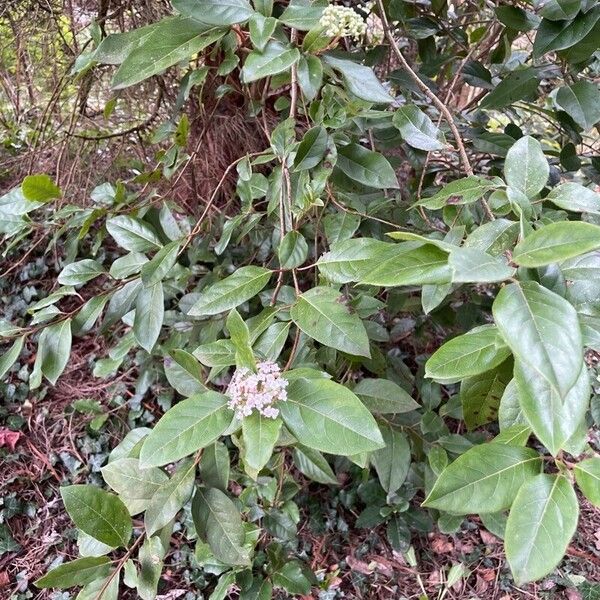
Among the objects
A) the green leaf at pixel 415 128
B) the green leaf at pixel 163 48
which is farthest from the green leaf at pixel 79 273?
the green leaf at pixel 415 128

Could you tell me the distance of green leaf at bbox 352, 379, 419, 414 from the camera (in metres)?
0.95

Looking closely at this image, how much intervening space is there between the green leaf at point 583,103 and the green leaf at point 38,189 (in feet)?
3.11

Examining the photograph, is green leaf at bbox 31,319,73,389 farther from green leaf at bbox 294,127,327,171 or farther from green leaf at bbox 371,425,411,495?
green leaf at bbox 371,425,411,495

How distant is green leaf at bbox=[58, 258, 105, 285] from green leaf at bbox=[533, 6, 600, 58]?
2.79ft

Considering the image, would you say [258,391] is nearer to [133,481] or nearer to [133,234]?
[133,481]

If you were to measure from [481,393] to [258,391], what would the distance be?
0.34m

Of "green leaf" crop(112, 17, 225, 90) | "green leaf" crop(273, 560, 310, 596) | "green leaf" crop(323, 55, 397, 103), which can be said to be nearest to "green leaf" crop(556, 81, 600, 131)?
"green leaf" crop(323, 55, 397, 103)

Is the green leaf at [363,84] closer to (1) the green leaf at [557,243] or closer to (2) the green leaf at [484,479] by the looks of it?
(1) the green leaf at [557,243]

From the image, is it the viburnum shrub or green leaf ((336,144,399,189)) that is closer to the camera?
the viburnum shrub

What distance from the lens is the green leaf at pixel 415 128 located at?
0.87 m

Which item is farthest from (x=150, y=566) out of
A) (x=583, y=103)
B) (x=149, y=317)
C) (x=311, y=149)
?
(x=583, y=103)

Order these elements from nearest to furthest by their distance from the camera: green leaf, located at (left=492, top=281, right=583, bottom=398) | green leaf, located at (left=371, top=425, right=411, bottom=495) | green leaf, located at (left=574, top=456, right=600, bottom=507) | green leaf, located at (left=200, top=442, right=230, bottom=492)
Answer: green leaf, located at (left=492, top=281, right=583, bottom=398) < green leaf, located at (left=574, top=456, right=600, bottom=507) < green leaf, located at (left=200, top=442, right=230, bottom=492) < green leaf, located at (left=371, top=425, right=411, bottom=495)

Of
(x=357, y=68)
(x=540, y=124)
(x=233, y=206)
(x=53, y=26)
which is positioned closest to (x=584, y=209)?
(x=357, y=68)

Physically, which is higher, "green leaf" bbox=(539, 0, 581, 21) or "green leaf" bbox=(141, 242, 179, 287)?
"green leaf" bbox=(539, 0, 581, 21)
